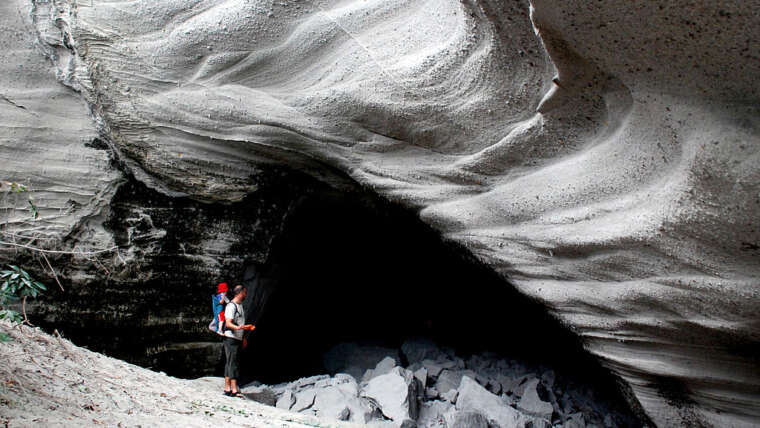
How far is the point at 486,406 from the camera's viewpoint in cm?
278

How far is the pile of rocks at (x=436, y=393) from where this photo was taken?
266 cm

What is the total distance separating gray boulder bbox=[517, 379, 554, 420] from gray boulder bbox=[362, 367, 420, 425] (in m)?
0.63

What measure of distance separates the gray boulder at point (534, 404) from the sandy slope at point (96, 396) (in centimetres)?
114

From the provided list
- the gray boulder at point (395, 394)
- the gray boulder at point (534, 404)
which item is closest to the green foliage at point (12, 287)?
the gray boulder at point (395, 394)

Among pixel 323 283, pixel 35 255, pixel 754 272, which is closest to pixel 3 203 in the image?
pixel 35 255

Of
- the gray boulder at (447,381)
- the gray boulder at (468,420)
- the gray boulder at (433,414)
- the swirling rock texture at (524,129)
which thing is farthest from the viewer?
the gray boulder at (447,381)

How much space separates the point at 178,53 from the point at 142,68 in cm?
18

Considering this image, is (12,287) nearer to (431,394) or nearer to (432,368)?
(431,394)

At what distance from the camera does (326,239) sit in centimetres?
372

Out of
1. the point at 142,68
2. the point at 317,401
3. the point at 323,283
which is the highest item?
the point at 142,68

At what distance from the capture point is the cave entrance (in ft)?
11.2

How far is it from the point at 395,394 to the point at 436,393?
348mm

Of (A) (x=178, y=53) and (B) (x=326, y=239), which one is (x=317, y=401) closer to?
(B) (x=326, y=239)

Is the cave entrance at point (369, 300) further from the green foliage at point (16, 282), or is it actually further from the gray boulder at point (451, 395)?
the green foliage at point (16, 282)
